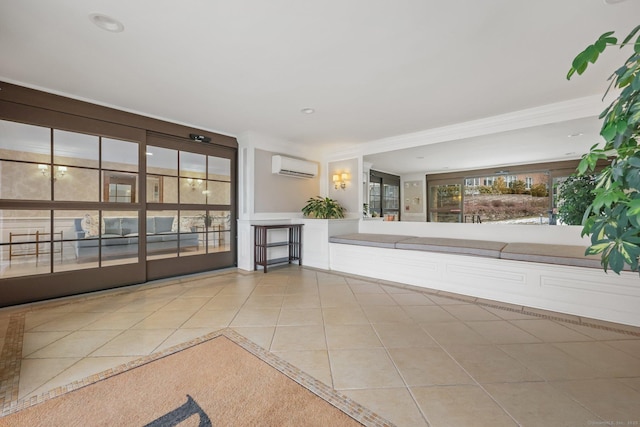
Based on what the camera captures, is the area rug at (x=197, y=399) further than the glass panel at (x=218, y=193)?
No

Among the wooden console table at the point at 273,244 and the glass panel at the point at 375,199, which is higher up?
the glass panel at the point at 375,199

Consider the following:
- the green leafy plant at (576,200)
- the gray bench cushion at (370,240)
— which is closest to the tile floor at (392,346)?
the gray bench cushion at (370,240)

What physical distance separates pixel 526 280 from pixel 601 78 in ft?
7.04

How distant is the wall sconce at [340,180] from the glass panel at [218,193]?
6.75 feet

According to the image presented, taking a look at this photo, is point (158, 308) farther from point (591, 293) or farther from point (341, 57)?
point (591, 293)

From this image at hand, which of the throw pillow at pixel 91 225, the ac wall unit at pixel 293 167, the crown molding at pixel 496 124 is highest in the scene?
the crown molding at pixel 496 124

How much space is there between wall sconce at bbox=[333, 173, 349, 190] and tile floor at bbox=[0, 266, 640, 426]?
2.56 m

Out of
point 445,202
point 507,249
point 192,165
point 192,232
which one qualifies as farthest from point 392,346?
point 445,202

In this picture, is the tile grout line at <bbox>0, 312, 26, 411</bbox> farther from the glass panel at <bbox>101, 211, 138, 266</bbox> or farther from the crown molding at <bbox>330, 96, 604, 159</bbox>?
the crown molding at <bbox>330, 96, 604, 159</bbox>

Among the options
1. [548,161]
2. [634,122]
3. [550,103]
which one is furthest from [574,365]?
[548,161]

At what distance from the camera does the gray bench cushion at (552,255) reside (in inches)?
102

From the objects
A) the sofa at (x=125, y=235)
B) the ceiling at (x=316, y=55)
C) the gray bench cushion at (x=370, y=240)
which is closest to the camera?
the ceiling at (x=316, y=55)

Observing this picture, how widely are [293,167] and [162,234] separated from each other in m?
A: 2.39

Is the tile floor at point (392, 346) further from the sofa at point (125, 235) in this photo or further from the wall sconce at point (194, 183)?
the wall sconce at point (194, 183)
